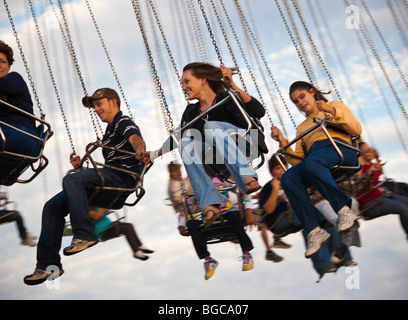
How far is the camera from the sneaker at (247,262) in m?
5.05

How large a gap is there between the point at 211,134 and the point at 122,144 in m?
0.90

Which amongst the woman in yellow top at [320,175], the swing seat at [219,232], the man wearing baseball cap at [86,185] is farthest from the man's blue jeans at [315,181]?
the man wearing baseball cap at [86,185]

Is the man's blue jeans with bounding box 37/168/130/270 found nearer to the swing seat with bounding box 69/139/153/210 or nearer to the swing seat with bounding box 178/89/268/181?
the swing seat with bounding box 69/139/153/210

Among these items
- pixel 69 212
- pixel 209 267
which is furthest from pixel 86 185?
pixel 209 267

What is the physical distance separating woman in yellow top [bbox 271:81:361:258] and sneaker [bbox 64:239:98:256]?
1.64 metres

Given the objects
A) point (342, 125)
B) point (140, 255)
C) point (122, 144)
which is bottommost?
point (140, 255)

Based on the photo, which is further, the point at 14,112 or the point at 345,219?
the point at 14,112

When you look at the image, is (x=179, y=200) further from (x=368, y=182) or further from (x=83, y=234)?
(x=368, y=182)

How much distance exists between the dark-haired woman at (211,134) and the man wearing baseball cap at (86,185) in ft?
0.93

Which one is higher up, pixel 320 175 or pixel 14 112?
pixel 14 112

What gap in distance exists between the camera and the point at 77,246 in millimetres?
4156

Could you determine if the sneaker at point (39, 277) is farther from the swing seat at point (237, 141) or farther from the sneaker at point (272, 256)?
the sneaker at point (272, 256)

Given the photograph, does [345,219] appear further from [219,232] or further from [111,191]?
[111,191]
